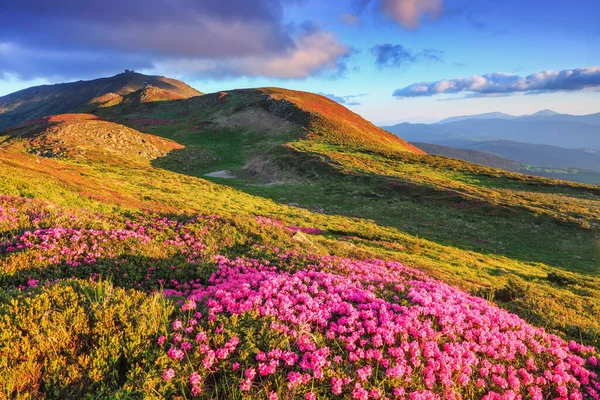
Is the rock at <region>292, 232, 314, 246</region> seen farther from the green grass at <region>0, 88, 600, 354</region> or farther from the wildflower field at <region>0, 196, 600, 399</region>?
the wildflower field at <region>0, 196, 600, 399</region>

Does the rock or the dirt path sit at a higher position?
the dirt path

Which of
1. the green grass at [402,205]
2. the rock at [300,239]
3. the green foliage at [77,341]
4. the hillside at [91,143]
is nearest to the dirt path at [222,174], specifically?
the green grass at [402,205]

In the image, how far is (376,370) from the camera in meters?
5.02

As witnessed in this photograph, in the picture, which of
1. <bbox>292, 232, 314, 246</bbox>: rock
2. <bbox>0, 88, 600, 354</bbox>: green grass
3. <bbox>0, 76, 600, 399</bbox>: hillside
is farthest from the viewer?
<bbox>0, 88, 600, 354</bbox>: green grass

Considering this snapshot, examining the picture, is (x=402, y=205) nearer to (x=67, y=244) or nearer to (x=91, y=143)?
(x=67, y=244)

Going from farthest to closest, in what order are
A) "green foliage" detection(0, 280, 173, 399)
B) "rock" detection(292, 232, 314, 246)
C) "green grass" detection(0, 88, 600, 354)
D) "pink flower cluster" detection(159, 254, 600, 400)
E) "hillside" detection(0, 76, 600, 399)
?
"green grass" detection(0, 88, 600, 354) → "rock" detection(292, 232, 314, 246) → "pink flower cluster" detection(159, 254, 600, 400) → "hillside" detection(0, 76, 600, 399) → "green foliage" detection(0, 280, 173, 399)

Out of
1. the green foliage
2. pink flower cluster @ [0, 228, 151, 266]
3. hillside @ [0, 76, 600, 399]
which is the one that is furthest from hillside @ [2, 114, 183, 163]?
the green foliage

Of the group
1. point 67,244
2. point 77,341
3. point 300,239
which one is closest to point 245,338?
point 77,341

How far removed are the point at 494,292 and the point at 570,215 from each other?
27602 millimetres

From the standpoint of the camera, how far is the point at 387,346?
18.6ft

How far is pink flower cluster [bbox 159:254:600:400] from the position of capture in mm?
4766

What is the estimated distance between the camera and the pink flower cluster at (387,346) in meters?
4.77

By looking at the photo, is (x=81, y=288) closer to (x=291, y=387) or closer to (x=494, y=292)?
(x=291, y=387)

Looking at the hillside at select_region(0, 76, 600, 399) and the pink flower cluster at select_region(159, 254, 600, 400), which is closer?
the hillside at select_region(0, 76, 600, 399)
